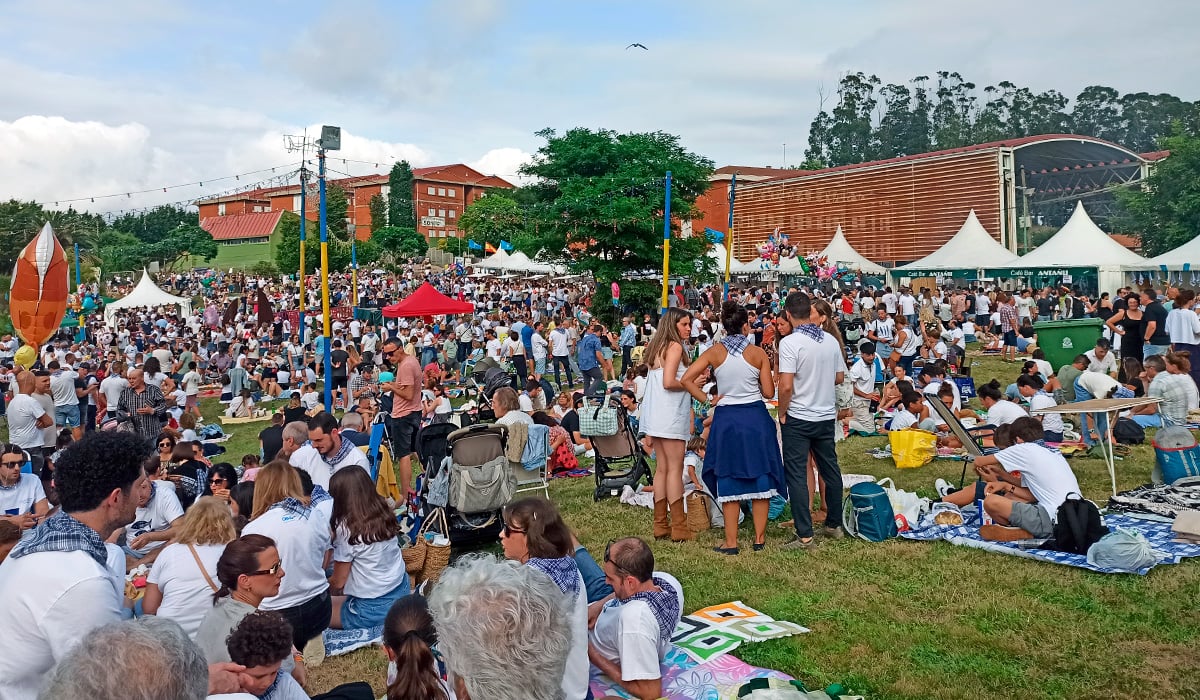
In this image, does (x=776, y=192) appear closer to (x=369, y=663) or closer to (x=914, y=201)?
(x=914, y=201)

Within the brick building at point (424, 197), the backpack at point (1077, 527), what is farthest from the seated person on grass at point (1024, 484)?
the brick building at point (424, 197)

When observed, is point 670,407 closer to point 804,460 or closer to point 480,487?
point 804,460

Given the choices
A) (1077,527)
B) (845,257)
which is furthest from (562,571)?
(845,257)

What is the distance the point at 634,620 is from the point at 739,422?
2579 millimetres

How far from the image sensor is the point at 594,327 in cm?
1762

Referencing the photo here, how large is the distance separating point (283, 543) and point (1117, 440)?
9046mm

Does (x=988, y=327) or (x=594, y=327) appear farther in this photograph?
(x=988, y=327)

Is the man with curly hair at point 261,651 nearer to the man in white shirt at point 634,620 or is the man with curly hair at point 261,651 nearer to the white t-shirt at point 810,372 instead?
the man in white shirt at point 634,620

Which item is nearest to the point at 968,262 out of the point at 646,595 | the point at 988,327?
the point at 988,327

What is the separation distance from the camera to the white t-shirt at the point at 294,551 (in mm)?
4574

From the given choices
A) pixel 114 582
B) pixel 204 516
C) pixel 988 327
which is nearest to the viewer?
pixel 114 582

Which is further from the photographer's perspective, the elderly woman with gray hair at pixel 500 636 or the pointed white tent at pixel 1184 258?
the pointed white tent at pixel 1184 258

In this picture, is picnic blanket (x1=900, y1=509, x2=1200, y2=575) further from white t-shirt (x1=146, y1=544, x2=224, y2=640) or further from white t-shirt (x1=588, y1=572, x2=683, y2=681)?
white t-shirt (x1=146, y1=544, x2=224, y2=640)

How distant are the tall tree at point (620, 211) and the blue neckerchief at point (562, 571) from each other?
22374 millimetres
